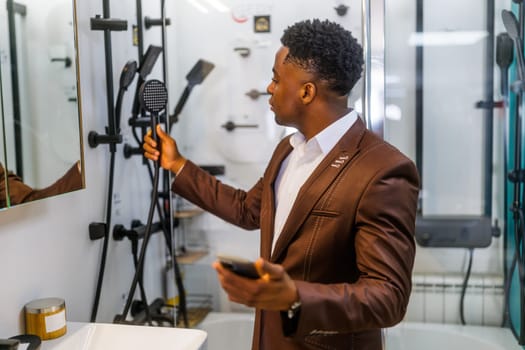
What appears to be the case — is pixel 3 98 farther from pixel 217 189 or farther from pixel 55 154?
pixel 217 189

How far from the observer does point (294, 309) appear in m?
0.93

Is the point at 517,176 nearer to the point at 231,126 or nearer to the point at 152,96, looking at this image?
the point at 231,126

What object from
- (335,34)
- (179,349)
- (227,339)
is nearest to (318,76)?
(335,34)

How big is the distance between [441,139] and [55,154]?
170 cm

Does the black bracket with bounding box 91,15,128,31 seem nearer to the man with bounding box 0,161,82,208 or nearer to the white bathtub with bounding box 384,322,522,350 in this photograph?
the man with bounding box 0,161,82,208

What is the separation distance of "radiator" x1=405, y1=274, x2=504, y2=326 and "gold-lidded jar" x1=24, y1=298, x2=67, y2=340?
1.63 meters

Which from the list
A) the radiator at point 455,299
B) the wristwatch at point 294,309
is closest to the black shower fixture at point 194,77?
the radiator at point 455,299

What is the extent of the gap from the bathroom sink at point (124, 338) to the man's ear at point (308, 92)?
65 cm

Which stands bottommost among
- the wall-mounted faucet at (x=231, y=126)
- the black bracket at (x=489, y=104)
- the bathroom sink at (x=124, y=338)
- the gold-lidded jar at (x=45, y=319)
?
the bathroom sink at (x=124, y=338)

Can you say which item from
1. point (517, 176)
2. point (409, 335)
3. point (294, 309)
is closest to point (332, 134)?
point (294, 309)

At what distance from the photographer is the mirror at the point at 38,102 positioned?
1.23 meters

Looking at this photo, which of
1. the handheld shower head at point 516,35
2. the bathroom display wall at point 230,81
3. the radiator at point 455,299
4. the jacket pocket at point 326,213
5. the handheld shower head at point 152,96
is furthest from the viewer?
the radiator at point 455,299

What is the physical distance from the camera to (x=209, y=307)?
2.41m

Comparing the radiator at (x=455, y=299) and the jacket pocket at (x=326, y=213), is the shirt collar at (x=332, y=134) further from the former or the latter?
the radiator at (x=455, y=299)
